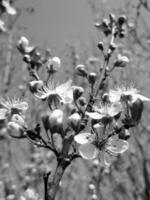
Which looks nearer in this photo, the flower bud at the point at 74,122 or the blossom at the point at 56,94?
the flower bud at the point at 74,122

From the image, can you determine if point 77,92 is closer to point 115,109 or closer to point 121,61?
point 115,109

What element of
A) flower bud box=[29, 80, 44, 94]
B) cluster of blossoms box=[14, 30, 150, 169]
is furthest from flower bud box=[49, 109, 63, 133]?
flower bud box=[29, 80, 44, 94]

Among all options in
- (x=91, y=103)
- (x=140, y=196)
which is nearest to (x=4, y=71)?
(x=140, y=196)

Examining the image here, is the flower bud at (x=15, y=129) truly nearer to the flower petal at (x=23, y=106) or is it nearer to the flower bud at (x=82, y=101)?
the flower petal at (x=23, y=106)

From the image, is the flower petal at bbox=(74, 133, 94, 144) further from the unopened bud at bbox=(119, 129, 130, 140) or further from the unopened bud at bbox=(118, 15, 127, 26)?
the unopened bud at bbox=(118, 15, 127, 26)

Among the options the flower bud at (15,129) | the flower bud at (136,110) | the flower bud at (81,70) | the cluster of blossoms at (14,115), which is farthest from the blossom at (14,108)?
the flower bud at (136,110)

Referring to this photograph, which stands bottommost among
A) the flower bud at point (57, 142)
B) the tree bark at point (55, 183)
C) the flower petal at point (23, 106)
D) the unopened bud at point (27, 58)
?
the tree bark at point (55, 183)

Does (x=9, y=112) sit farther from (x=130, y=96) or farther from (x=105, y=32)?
(x=105, y=32)
